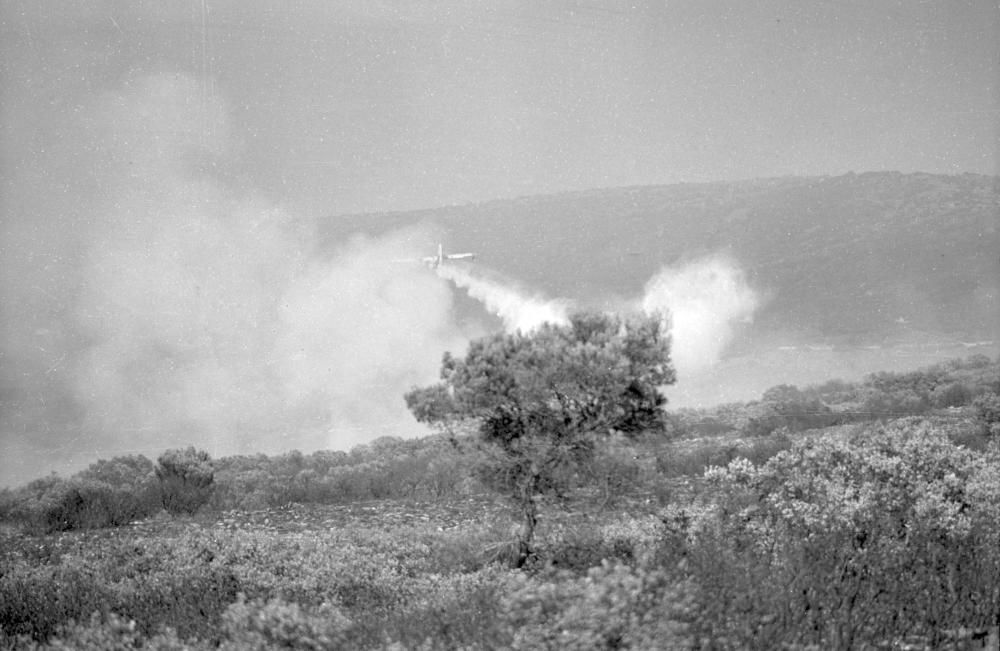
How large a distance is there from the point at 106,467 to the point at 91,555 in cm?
1230

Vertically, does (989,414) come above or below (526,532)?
above

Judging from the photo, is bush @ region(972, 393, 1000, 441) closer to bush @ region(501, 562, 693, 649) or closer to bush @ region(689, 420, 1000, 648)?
bush @ region(689, 420, 1000, 648)

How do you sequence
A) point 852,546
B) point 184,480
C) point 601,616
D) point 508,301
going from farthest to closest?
1. point 508,301
2. point 184,480
3. point 852,546
4. point 601,616

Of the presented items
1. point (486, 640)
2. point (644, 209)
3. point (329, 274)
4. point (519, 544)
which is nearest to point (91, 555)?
point (519, 544)

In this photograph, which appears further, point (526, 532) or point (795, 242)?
point (795, 242)

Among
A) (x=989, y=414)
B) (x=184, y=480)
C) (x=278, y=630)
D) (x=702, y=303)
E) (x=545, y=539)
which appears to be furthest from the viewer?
(x=702, y=303)

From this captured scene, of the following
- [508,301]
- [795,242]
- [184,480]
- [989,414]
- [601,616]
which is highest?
[795,242]

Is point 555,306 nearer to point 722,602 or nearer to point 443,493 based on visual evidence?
point 443,493

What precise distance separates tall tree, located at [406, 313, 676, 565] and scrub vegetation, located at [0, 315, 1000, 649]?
0.10 ft

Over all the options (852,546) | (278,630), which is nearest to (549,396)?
(852,546)

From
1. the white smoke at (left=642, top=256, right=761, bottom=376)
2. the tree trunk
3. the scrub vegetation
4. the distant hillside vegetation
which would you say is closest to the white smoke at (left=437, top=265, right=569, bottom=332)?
the distant hillside vegetation

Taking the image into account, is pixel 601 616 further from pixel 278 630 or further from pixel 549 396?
pixel 549 396

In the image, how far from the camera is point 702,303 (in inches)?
2483

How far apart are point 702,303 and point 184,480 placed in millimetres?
47923
